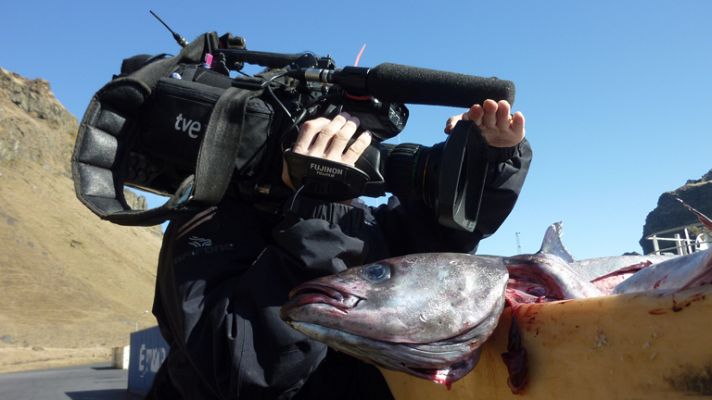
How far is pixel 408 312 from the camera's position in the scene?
884 millimetres

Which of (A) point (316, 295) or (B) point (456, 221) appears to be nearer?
(A) point (316, 295)

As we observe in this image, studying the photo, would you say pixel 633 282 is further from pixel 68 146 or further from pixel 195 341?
pixel 68 146

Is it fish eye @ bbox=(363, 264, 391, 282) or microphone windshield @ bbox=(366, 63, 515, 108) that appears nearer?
fish eye @ bbox=(363, 264, 391, 282)

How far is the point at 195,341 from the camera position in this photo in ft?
4.62

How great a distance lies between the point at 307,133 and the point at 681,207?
38.1 ft

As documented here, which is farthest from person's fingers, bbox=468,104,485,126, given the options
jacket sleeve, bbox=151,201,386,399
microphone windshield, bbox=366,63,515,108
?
jacket sleeve, bbox=151,201,386,399

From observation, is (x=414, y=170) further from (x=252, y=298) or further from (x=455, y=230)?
(x=252, y=298)

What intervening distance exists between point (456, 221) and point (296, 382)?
50cm

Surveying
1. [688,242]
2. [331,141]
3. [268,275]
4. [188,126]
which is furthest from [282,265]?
[688,242]

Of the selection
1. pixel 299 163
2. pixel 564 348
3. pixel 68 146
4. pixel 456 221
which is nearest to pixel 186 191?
pixel 299 163

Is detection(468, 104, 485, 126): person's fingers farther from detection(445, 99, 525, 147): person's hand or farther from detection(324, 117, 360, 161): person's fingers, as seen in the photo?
detection(324, 117, 360, 161): person's fingers

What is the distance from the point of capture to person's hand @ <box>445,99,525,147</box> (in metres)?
1.41

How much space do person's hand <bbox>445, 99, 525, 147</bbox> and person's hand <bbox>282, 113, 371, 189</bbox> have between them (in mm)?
258

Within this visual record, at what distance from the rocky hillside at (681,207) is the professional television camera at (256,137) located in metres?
7.74
